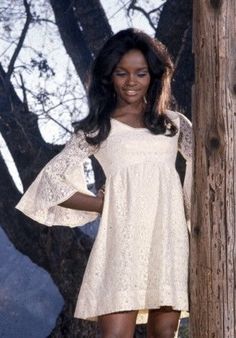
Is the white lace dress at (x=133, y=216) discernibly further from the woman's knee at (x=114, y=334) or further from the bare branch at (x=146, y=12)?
the bare branch at (x=146, y=12)

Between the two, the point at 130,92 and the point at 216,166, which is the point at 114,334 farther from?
the point at 130,92

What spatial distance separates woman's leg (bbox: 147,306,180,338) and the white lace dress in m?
0.05

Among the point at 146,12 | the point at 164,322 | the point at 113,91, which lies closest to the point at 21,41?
the point at 146,12

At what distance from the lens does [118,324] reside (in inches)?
127

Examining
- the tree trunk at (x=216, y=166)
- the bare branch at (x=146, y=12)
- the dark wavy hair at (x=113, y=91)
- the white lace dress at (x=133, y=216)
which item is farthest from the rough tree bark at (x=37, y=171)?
the tree trunk at (x=216, y=166)

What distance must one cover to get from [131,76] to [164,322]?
912 millimetres

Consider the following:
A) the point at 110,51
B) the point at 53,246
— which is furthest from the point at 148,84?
the point at 53,246

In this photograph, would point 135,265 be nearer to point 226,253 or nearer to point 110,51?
point 226,253

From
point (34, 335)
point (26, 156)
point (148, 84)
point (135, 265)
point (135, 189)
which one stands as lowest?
Answer: point (34, 335)

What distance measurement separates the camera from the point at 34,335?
7.70 m

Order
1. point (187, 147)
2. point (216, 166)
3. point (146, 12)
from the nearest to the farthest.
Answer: point (216, 166) → point (187, 147) → point (146, 12)

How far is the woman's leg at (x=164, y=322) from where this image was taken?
328 centimetres

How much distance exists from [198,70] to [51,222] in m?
0.88

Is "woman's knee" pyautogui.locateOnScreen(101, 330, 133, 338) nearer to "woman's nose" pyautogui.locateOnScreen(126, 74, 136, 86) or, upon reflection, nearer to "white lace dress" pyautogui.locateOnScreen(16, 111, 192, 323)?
"white lace dress" pyautogui.locateOnScreen(16, 111, 192, 323)
